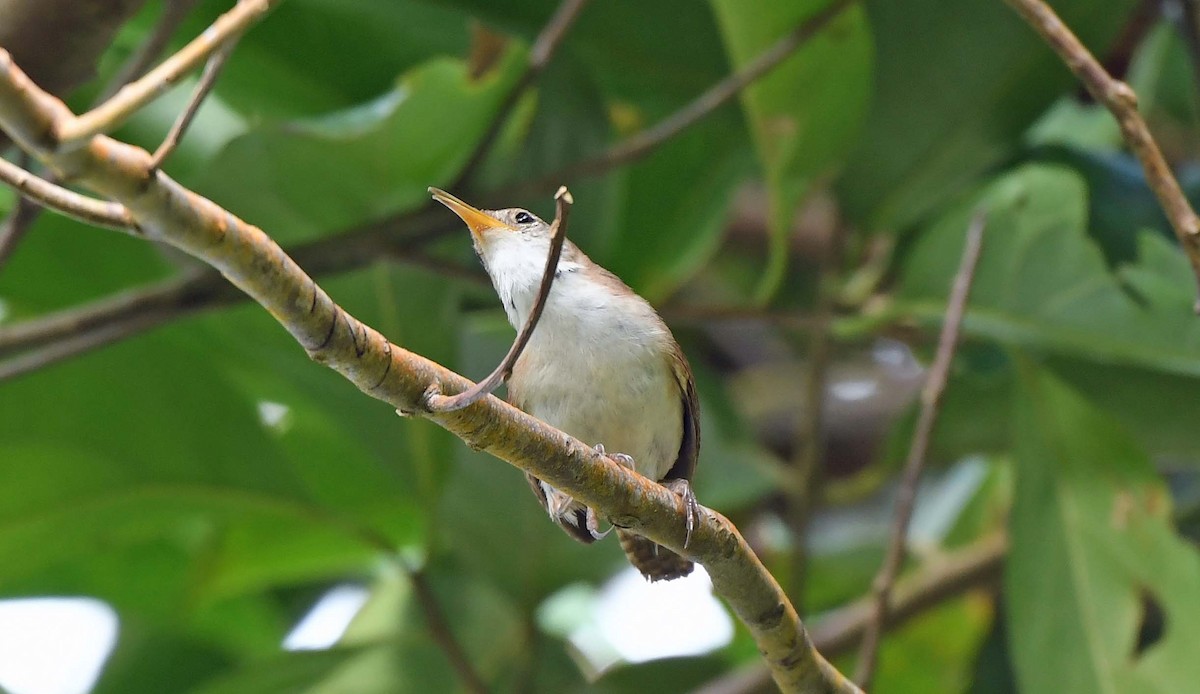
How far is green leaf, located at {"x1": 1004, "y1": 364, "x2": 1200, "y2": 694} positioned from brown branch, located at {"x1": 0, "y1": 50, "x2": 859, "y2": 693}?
96 centimetres

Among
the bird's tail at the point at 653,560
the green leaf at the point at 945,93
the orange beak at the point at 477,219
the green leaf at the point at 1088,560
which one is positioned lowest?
the green leaf at the point at 1088,560

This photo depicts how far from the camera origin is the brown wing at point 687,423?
1637mm

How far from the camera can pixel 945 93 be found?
2.45 metres

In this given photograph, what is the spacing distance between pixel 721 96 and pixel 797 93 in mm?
234

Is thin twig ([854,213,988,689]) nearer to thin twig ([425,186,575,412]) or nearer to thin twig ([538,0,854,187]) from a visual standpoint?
thin twig ([538,0,854,187])

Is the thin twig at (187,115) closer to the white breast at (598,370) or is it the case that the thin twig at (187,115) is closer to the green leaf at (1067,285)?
the white breast at (598,370)

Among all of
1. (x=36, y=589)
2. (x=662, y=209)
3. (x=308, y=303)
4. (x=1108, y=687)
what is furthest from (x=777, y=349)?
(x=308, y=303)

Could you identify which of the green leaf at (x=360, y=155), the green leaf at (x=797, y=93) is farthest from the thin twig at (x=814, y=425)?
the green leaf at (x=360, y=155)

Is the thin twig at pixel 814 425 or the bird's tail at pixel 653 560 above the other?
the thin twig at pixel 814 425

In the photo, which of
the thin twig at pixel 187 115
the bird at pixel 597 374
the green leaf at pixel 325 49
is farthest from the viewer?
the green leaf at pixel 325 49

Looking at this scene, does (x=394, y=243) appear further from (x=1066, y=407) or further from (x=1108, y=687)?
(x=1108, y=687)

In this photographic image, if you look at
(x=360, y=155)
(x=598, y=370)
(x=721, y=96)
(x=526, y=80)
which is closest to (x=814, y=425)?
(x=721, y=96)

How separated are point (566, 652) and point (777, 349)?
1361 millimetres

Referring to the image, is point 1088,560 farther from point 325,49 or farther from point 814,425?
point 325,49
